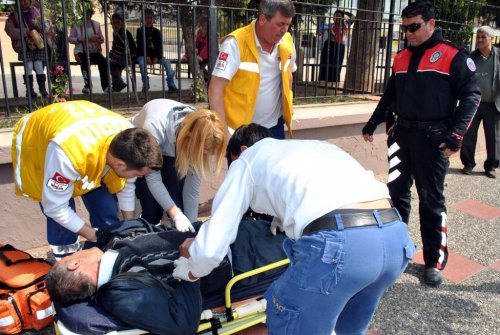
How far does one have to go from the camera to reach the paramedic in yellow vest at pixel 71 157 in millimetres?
2301

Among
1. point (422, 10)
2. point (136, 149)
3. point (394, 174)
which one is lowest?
point (394, 174)

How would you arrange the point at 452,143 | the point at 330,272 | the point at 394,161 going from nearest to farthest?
1. the point at 330,272
2. the point at 452,143
3. the point at 394,161

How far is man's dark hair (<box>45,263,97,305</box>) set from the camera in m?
2.02

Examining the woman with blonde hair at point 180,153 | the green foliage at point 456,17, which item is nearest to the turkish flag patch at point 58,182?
→ the woman with blonde hair at point 180,153

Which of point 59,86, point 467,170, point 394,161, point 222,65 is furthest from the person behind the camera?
point 467,170

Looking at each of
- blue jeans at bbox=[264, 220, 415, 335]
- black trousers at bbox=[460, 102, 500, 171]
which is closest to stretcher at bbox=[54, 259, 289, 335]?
blue jeans at bbox=[264, 220, 415, 335]

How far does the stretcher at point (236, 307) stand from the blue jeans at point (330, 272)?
52 centimetres

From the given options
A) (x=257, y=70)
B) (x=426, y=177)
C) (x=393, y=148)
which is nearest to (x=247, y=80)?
(x=257, y=70)

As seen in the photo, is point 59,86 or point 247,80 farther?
point 59,86

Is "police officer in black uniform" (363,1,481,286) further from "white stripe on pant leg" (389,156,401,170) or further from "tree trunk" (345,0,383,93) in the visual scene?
"tree trunk" (345,0,383,93)

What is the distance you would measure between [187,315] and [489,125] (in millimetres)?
5164

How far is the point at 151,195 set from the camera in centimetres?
315

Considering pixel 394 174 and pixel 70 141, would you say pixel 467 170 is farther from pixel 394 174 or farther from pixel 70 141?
pixel 70 141

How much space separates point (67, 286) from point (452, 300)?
94.4 inches
